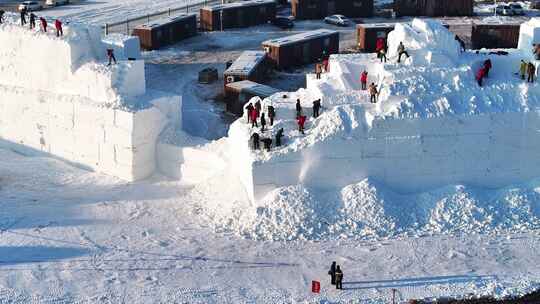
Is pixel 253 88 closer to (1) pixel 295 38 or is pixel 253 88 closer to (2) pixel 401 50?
(1) pixel 295 38

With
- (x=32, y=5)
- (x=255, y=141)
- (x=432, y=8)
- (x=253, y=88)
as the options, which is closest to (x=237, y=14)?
(x=432, y=8)

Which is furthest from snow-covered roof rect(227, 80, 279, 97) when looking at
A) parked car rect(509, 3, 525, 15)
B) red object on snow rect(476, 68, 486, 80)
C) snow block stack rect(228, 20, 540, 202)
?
parked car rect(509, 3, 525, 15)

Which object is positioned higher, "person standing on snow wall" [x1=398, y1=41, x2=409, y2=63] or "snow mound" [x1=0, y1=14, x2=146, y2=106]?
"person standing on snow wall" [x1=398, y1=41, x2=409, y2=63]

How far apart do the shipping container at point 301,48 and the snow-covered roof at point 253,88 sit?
26.4 ft

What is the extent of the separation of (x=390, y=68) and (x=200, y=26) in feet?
111

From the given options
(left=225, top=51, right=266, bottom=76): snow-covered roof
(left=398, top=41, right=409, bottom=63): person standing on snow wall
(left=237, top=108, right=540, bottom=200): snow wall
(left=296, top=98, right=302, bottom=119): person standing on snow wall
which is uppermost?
(left=398, top=41, right=409, bottom=63): person standing on snow wall

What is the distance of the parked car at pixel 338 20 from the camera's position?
6831 cm

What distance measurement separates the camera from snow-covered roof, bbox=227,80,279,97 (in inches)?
1844

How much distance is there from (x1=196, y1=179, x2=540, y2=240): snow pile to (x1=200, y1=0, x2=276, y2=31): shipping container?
34156 millimetres

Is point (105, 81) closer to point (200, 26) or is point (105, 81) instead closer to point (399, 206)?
point (399, 206)

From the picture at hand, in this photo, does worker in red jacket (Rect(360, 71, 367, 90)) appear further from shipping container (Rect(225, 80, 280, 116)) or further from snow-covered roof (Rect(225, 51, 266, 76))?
snow-covered roof (Rect(225, 51, 266, 76))

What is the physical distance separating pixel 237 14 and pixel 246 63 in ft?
53.9

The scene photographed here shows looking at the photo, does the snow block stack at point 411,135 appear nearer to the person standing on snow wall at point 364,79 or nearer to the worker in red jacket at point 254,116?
the worker in red jacket at point 254,116

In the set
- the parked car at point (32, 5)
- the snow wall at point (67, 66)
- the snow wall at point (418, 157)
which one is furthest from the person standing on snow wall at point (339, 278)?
the parked car at point (32, 5)
